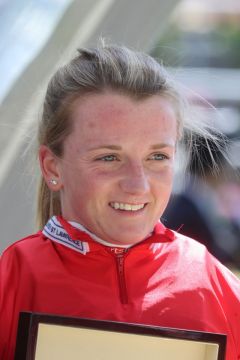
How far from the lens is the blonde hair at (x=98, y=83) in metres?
1.80

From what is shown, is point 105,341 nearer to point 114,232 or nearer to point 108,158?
point 114,232

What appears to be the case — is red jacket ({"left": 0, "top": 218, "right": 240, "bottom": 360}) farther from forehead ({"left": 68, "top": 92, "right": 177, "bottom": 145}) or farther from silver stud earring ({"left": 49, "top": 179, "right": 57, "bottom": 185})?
forehead ({"left": 68, "top": 92, "right": 177, "bottom": 145})

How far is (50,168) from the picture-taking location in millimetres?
1873

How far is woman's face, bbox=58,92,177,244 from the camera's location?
A: 67.7 inches

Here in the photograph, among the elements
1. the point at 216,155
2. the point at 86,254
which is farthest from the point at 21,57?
the point at 86,254

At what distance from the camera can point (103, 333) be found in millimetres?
1598

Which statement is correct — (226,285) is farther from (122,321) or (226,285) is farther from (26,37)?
(26,37)

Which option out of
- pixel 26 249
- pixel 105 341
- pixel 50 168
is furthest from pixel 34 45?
pixel 105 341

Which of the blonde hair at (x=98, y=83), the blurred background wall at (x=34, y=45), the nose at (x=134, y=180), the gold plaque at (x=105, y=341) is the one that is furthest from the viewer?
the blurred background wall at (x=34, y=45)

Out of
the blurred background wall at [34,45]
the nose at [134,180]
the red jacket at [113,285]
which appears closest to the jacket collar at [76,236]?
the red jacket at [113,285]

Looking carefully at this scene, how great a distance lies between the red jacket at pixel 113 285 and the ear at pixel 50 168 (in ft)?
0.27

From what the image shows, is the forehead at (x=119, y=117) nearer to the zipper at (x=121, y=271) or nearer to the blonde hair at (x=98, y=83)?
the blonde hair at (x=98, y=83)

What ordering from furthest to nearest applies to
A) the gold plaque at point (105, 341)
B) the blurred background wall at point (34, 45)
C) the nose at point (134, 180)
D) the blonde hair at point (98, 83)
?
the blurred background wall at point (34, 45) < the blonde hair at point (98, 83) < the nose at point (134, 180) < the gold plaque at point (105, 341)

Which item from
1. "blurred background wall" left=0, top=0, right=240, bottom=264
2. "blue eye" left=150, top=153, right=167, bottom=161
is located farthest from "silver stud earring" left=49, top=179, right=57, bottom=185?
"blurred background wall" left=0, top=0, right=240, bottom=264
